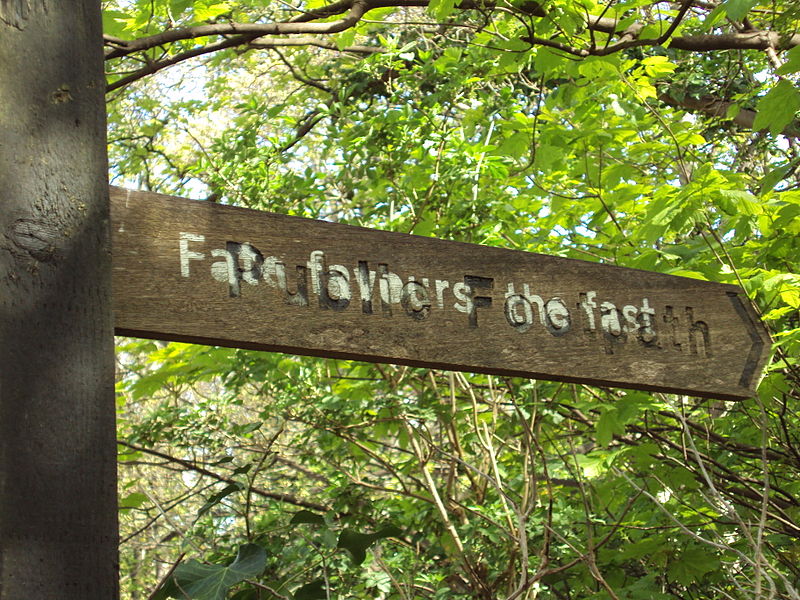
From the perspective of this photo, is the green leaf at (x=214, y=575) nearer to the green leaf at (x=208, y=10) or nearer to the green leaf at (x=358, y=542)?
the green leaf at (x=358, y=542)

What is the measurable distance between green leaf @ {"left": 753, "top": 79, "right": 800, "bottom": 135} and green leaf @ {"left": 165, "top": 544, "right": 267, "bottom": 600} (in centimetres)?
185

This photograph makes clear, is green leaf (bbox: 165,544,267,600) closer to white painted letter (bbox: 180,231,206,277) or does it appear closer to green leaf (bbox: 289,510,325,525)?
green leaf (bbox: 289,510,325,525)

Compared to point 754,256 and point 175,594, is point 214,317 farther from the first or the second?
point 754,256

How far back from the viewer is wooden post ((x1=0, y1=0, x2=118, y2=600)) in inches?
44.8

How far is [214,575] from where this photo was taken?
177cm

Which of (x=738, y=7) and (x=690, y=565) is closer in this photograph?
(x=738, y=7)

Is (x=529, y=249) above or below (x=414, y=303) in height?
above

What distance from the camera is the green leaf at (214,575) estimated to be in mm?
1710

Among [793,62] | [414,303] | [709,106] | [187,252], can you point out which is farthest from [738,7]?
[709,106]

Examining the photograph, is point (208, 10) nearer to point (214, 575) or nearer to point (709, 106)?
point (214, 575)

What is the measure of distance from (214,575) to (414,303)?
0.69 m

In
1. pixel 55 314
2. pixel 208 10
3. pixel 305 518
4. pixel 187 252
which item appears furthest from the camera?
pixel 208 10

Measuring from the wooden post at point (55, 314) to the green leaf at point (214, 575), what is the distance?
55cm

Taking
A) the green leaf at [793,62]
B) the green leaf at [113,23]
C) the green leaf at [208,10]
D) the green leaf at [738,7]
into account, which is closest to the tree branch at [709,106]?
the green leaf at [793,62]
